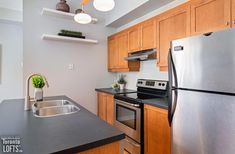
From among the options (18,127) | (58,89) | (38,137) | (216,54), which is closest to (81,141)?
(38,137)

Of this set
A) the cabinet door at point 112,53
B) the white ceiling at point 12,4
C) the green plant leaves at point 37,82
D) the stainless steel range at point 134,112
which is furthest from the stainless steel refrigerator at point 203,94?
the white ceiling at point 12,4

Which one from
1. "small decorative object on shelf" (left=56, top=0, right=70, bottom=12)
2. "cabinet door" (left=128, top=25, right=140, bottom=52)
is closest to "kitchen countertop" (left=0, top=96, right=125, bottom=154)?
"cabinet door" (left=128, top=25, right=140, bottom=52)

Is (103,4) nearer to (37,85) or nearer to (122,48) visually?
(37,85)

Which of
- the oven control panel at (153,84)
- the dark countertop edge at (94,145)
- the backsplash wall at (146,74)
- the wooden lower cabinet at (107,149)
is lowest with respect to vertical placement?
the wooden lower cabinet at (107,149)

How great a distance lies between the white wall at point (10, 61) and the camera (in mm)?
3949

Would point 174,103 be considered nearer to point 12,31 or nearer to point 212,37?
point 212,37

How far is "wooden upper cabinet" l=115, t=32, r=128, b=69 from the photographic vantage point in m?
3.04

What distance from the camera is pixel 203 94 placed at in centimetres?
130

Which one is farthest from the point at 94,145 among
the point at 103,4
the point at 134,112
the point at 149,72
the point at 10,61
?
the point at 10,61

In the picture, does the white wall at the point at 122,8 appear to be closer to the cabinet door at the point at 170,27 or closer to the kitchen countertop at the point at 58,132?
the cabinet door at the point at 170,27

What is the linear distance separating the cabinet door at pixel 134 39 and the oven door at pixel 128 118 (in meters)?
1.00

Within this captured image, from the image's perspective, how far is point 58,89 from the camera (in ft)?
10.3

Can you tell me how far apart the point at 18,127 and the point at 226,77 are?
62.2 inches

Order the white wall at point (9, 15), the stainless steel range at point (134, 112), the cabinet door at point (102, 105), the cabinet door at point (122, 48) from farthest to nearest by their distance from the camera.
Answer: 1. the white wall at point (9, 15)
2. the cabinet door at point (102, 105)
3. the cabinet door at point (122, 48)
4. the stainless steel range at point (134, 112)
